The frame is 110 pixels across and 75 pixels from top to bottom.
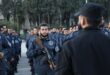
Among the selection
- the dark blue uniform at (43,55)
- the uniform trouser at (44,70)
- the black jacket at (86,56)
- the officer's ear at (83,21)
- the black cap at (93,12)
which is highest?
the black cap at (93,12)

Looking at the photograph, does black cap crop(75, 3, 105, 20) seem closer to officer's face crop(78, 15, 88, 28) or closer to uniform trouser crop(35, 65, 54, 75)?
officer's face crop(78, 15, 88, 28)

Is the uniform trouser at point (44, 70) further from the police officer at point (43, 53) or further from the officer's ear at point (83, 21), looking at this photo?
the officer's ear at point (83, 21)

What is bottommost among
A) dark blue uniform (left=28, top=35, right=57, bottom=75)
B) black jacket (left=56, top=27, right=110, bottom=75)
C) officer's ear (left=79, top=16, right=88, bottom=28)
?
dark blue uniform (left=28, top=35, right=57, bottom=75)

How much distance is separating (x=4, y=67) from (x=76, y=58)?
703 centimetres

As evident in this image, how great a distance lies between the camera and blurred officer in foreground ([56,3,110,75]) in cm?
413

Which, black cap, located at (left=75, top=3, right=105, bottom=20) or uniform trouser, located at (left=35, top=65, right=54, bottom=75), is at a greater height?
black cap, located at (left=75, top=3, right=105, bottom=20)

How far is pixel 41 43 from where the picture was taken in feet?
33.9

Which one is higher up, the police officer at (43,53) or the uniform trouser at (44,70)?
the police officer at (43,53)

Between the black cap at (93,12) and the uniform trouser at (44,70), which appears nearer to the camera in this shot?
the black cap at (93,12)

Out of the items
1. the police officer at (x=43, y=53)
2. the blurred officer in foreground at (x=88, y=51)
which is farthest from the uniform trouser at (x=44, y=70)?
the blurred officer in foreground at (x=88, y=51)

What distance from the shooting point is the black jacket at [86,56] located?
4121 mm

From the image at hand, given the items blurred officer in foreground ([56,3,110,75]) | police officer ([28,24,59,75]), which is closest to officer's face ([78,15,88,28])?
blurred officer in foreground ([56,3,110,75])

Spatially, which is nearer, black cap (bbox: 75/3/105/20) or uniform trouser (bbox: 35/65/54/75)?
black cap (bbox: 75/3/105/20)

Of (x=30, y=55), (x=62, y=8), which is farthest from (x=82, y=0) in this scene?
(x=30, y=55)
